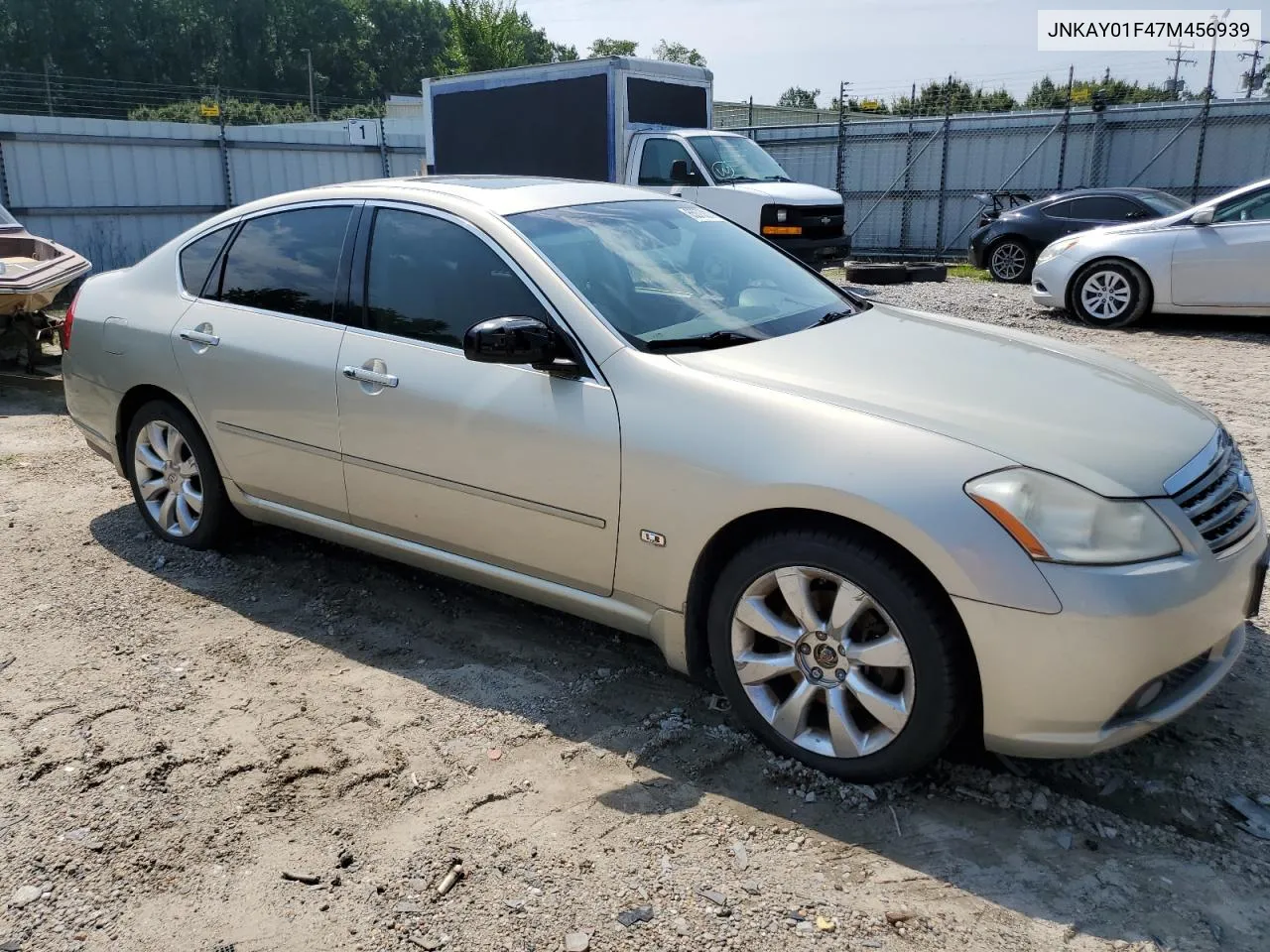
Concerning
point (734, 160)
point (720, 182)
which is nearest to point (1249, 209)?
point (720, 182)

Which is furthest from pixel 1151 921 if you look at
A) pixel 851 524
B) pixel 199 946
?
pixel 199 946

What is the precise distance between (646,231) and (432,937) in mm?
2622

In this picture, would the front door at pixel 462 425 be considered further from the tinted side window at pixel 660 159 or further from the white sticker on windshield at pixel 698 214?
the tinted side window at pixel 660 159

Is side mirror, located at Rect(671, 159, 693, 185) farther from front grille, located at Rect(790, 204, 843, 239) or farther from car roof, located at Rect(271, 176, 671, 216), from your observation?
car roof, located at Rect(271, 176, 671, 216)

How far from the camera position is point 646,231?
13.1 feet

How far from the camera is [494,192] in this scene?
4.02m

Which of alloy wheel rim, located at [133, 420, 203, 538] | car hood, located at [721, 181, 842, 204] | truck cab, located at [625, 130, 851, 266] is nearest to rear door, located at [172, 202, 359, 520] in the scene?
alloy wheel rim, located at [133, 420, 203, 538]

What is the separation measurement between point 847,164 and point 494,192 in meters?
20.6

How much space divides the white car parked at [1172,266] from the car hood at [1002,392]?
24.5 ft

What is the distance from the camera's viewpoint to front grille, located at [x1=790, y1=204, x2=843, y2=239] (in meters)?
14.2

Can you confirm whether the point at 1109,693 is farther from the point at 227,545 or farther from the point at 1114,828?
the point at 227,545

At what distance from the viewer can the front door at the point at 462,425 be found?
3336 mm

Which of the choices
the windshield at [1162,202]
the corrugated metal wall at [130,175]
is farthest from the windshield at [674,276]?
the corrugated metal wall at [130,175]

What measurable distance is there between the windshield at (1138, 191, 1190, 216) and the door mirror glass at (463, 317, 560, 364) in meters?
13.4
